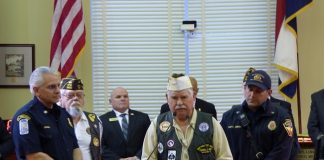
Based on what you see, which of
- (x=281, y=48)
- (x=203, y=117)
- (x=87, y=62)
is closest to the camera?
(x=203, y=117)

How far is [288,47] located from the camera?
6.10 meters

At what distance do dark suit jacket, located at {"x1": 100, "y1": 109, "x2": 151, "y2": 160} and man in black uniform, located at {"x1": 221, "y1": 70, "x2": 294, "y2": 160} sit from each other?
147 cm

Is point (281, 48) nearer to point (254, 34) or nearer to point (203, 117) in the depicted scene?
point (254, 34)

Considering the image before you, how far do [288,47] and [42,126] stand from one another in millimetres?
3659

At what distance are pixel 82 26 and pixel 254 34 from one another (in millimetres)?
2256

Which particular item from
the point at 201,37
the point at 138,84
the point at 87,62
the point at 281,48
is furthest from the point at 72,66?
the point at 281,48

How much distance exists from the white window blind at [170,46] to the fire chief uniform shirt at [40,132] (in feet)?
9.98

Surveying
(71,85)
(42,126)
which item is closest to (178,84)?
(42,126)

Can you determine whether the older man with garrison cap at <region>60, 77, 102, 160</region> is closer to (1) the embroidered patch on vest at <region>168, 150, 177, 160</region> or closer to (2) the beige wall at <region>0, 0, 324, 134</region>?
(1) the embroidered patch on vest at <region>168, 150, 177, 160</region>

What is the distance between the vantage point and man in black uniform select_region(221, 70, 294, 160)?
3.75 meters

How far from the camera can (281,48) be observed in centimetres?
612

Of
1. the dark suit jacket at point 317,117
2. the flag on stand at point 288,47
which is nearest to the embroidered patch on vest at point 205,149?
the dark suit jacket at point 317,117

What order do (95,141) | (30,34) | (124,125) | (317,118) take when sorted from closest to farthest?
(95,141), (317,118), (124,125), (30,34)

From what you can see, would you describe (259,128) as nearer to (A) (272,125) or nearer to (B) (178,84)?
(A) (272,125)
